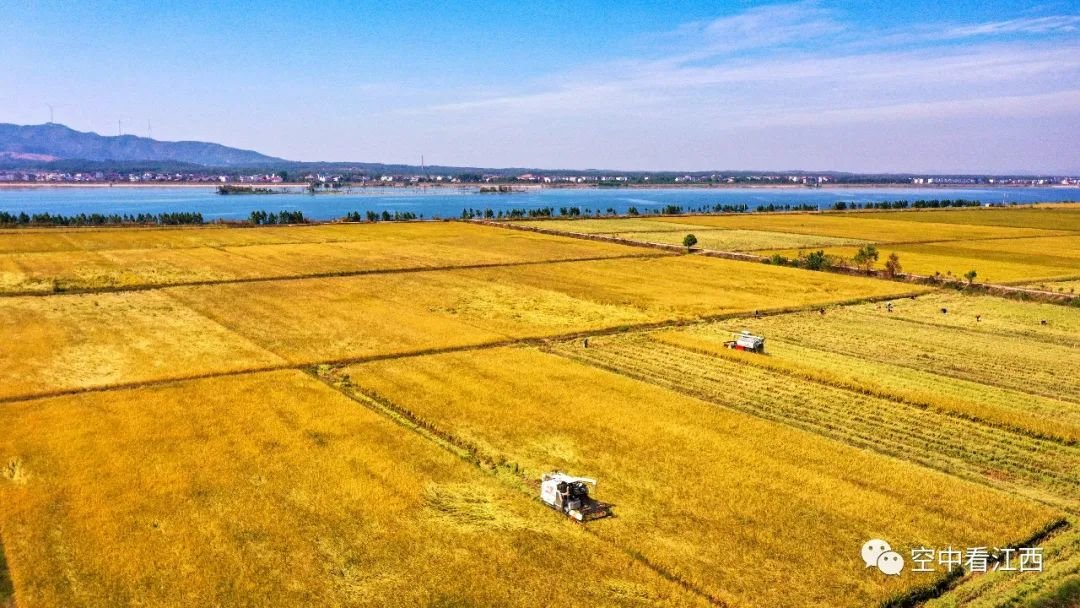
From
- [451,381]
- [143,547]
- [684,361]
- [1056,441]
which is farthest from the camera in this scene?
[684,361]

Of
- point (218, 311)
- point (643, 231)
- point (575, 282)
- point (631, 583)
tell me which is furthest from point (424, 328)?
point (643, 231)

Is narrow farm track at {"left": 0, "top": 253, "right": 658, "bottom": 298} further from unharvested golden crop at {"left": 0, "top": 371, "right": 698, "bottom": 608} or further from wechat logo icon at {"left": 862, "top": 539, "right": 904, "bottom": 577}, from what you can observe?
wechat logo icon at {"left": 862, "top": 539, "right": 904, "bottom": 577}

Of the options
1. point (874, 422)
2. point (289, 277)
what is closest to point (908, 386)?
point (874, 422)

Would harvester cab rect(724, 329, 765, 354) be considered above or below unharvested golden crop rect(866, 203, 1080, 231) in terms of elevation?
below

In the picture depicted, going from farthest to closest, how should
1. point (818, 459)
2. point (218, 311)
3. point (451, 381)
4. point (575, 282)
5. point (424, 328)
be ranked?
point (575, 282), point (218, 311), point (424, 328), point (451, 381), point (818, 459)

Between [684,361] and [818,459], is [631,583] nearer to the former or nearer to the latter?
[818,459]

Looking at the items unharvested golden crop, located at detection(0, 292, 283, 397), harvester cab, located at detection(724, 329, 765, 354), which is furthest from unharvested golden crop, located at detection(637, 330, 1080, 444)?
unharvested golden crop, located at detection(0, 292, 283, 397)

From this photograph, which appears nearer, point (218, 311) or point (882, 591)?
point (882, 591)
